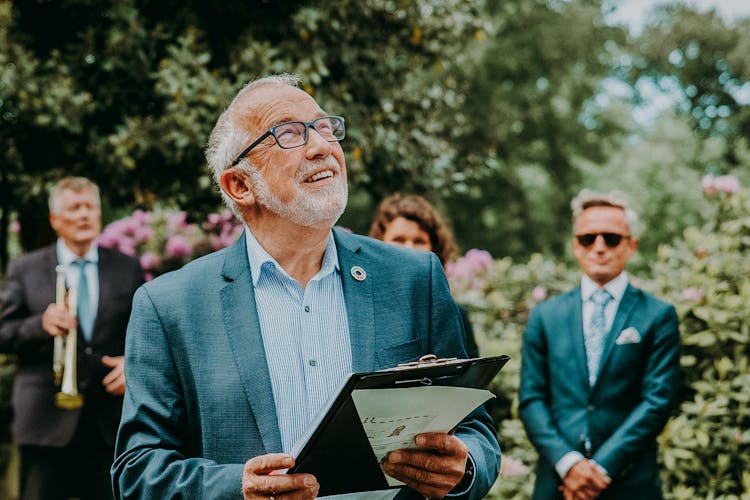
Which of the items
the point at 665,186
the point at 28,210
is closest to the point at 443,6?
the point at 28,210

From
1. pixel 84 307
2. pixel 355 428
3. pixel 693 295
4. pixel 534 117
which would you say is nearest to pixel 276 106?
pixel 355 428

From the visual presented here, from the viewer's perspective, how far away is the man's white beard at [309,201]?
7.77 ft

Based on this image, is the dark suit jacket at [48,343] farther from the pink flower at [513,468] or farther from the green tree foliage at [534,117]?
the green tree foliage at [534,117]

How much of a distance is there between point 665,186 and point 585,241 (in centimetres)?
2119

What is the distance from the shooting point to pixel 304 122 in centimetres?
242

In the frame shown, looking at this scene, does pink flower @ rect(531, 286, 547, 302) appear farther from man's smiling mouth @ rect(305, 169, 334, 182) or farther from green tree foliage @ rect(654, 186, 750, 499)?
man's smiling mouth @ rect(305, 169, 334, 182)

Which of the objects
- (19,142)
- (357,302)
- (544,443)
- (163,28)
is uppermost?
(163,28)

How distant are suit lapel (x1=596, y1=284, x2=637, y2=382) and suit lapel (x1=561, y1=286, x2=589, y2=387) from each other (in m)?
0.09

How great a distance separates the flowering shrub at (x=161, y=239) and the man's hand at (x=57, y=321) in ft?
5.29

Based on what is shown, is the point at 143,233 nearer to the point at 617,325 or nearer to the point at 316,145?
the point at 617,325

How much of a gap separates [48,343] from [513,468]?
116 inches

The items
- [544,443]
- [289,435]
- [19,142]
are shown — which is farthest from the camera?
[19,142]

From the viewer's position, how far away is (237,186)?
8.30ft

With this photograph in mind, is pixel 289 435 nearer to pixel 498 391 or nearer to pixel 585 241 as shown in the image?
pixel 585 241
